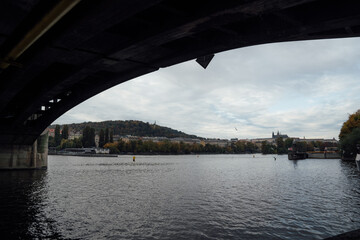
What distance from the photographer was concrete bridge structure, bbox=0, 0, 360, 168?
288 inches

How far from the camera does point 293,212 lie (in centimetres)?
1767

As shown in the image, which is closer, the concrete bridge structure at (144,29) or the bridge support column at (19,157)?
the concrete bridge structure at (144,29)

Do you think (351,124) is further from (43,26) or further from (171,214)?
(43,26)

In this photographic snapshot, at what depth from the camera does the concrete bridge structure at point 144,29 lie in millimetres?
7320

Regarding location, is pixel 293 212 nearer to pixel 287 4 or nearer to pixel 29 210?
pixel 287 4

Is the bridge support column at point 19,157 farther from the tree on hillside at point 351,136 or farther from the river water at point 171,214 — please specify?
the tree on hillside at point 351,136

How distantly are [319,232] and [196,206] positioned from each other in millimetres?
8377

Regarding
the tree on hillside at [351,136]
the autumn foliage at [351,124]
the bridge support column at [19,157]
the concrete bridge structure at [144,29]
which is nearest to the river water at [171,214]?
the concrete bridge structure at [144,29]

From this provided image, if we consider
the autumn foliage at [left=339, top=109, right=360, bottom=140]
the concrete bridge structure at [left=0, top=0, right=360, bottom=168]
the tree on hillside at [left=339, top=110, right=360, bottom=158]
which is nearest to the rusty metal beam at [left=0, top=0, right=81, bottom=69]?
the concrete bridge structure at [left=0, top=0, right=360, bottom=168]

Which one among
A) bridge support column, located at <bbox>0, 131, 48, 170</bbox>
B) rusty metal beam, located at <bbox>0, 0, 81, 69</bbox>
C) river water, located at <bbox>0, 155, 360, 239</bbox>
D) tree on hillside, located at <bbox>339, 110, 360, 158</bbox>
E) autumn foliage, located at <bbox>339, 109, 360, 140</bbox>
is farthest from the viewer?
autumn foliage, located at <bbox>339, 109, 360, 140</bbox>

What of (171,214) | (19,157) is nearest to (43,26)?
(171,214)

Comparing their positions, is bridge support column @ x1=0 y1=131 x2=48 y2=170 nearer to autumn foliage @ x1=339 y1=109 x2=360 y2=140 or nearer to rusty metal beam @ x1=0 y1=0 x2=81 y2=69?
rusty metal beam @ x1=0 y1=0 x2=81 y2=69

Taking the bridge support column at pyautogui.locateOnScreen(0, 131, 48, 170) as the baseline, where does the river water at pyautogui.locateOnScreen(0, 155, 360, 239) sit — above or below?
below

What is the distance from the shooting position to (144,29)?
31.7 feet
